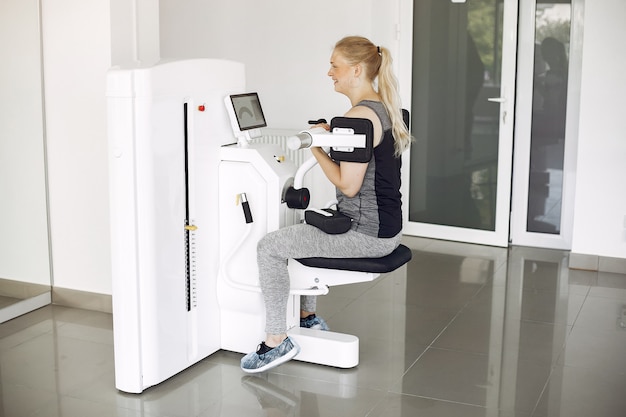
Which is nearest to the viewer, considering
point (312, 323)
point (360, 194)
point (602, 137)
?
point (360, 194)

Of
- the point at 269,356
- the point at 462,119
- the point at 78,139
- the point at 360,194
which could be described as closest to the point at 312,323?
the point at 269,356

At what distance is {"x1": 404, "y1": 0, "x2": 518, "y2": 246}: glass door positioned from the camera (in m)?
5.68

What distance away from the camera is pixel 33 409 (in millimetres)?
3197

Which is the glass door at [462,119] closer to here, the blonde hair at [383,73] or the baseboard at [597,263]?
the baseboard at [597,263]

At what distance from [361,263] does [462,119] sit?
2757mm

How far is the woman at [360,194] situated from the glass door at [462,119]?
2451 millimetres

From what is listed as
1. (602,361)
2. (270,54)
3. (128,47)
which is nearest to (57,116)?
(128,47)

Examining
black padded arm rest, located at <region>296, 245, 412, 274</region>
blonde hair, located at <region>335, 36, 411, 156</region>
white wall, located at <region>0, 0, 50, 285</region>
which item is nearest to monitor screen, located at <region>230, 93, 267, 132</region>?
blonde hair, located at <region>335, 36, 411, 156</region>

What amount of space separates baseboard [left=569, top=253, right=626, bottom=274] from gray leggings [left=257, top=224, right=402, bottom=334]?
2.22 meters

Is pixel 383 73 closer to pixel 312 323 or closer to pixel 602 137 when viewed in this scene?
pixel 312 323

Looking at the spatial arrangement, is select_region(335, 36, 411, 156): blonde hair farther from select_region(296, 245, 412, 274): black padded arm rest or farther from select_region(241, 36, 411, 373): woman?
select_region(296, 245, 412, 274): black padded arm rest

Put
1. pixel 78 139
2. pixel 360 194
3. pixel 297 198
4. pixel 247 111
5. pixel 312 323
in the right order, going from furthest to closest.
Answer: pixel 78 139, pixel 312 323, pixel 247 111, pixel 297 198, pixel 360 194

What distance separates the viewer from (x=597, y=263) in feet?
17.2

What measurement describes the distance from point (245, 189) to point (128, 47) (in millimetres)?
1090
